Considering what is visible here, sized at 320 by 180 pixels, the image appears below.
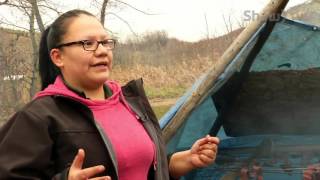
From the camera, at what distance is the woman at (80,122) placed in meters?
1.35

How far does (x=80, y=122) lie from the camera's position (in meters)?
1.45

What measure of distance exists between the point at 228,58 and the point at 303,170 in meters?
1.03

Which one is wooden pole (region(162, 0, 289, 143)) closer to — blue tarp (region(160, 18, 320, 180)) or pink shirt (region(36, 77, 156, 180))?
blue tarp (region(160, 18, 320, 180))

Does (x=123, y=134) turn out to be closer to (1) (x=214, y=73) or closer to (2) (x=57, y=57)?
(2) (x=57, y=57)

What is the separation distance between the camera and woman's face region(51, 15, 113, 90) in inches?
60.1

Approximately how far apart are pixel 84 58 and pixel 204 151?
579 mm

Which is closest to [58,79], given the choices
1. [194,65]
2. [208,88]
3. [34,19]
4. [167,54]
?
[208,88]

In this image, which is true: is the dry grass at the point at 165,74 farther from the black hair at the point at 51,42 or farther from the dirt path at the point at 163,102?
the black hair at the point at 51,42

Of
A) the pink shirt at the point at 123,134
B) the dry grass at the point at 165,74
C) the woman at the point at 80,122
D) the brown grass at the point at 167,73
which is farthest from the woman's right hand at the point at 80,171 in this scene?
Result: the brown grass at the point at 167,73

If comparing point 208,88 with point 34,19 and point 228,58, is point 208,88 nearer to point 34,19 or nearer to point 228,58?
point 228,58

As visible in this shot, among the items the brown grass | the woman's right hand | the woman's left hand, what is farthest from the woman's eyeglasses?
the brown grass

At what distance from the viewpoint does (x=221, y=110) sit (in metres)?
3.54

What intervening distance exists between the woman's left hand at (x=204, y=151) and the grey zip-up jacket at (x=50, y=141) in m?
0.44

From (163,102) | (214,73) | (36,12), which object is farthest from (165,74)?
(214,73)
